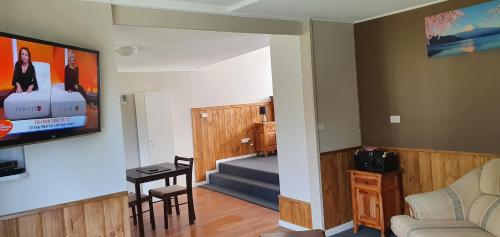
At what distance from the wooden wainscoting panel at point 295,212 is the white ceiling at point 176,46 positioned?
81.4 inches

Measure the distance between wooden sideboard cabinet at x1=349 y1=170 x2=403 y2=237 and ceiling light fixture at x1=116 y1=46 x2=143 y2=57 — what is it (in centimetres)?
301

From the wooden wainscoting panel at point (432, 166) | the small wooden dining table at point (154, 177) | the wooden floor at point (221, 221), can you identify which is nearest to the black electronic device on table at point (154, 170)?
the small wooden dining table at point (154, 177)

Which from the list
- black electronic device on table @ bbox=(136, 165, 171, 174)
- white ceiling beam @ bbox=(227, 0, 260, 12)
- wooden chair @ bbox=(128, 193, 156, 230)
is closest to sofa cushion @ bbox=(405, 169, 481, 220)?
white ceiling beam @ bbox=(227, 0, 260, 12)

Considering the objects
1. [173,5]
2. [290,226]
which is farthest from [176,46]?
[290,226]

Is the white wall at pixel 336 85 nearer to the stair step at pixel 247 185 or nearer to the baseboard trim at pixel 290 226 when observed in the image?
the baseboard trim at pixel 290 226

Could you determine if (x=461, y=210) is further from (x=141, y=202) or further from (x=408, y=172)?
(x=141, y=202)

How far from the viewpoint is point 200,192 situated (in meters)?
7.04

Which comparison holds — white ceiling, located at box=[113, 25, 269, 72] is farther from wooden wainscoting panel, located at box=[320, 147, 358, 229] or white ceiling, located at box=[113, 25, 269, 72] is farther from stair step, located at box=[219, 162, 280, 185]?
stair step, located at box=[219, 162, 280, 185]

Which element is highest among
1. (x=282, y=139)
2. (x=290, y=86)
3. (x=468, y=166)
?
(x=290, y=86)

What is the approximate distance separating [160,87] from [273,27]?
12.8 feet

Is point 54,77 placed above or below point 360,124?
above

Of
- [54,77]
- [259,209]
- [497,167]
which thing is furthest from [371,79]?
[54,77]

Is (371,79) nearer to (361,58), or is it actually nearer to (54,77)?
(361,58)

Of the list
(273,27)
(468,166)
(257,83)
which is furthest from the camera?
(257,83)
